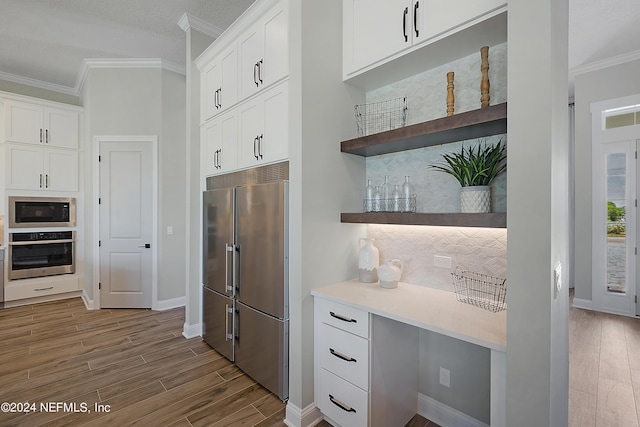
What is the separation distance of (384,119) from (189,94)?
Answer: 229 centimetres

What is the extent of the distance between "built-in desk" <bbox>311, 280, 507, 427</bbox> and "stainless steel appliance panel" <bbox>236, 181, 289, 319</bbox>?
1.12ft

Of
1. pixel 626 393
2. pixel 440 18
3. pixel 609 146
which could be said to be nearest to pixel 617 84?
pixel 609 146

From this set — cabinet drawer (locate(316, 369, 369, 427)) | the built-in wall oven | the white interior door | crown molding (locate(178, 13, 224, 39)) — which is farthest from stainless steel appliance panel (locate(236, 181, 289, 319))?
the built-in wall oven

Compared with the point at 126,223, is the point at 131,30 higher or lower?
higher

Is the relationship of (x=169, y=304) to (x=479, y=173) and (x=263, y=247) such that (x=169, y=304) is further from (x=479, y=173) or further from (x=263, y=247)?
(x=479, y=173)

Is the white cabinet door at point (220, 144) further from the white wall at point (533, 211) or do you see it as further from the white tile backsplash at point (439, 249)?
the white wall at point (533, 211)

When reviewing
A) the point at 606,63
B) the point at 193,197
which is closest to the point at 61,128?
the point at 193,197

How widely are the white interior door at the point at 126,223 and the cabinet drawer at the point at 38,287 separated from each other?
909 millimetres

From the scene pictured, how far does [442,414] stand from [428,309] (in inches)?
32.1

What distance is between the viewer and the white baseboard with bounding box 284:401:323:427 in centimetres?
185

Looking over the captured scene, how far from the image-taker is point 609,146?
4078 mm

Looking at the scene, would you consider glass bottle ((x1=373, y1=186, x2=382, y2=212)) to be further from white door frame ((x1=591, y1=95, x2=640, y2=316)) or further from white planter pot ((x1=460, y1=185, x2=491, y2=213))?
white door frame ((x1=591, y1=95, x2=640, y2=316))

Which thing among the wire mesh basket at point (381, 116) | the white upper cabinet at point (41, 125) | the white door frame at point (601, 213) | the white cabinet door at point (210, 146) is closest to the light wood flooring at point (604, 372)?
the white door frame at point (601, 213)

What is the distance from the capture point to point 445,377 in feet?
6.06
